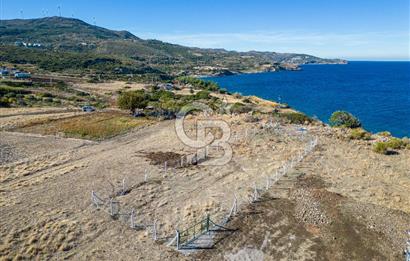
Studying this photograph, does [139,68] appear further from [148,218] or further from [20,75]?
[148,218]

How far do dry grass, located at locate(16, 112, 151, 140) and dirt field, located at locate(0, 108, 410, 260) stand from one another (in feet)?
9.60

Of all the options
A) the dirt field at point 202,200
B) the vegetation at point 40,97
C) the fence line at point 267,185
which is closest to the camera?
the dirt field at point 202,200

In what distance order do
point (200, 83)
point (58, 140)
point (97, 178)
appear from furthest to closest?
point (200, 83), point (58, 140), point (97, 178)

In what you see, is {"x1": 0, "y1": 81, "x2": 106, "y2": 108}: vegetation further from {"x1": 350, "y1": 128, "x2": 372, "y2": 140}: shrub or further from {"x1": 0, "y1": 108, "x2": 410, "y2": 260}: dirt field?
{"x1": 350, "y1": 128, "x2": 372, "y2": 140}: shrub

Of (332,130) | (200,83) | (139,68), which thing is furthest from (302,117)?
(139,68)

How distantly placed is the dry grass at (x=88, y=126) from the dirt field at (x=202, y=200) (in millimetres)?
2925

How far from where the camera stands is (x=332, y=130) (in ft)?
118

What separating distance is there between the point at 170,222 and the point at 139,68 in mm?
128635

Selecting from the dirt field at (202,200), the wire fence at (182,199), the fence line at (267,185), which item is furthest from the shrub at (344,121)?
the wire fence at (182,199)

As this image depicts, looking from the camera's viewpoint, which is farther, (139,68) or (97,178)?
(139,68)

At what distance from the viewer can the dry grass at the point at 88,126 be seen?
110ft

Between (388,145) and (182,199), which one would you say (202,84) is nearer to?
(388,145)
